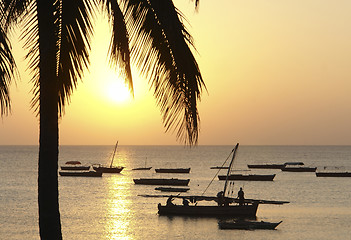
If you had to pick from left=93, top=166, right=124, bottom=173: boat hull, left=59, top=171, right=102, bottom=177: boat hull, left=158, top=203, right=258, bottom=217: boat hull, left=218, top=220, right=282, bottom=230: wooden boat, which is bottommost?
left=218, top=220, right=282, bottom=230: wooden boat

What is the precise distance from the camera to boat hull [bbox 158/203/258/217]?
77.4m

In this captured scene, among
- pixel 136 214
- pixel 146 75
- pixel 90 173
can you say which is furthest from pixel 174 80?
pixel 90 173

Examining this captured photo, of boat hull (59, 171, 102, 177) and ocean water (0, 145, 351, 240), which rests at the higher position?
boat hull (59, 171, 102, 177)

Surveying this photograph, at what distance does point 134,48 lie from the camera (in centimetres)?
1033

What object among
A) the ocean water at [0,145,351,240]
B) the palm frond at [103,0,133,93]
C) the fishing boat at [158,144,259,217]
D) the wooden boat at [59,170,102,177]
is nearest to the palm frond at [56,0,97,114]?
the palm frond at [103,0,133,93]

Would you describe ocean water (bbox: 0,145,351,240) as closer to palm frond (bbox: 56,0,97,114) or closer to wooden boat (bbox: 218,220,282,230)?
wooden boat (bbox: 218,220,282,230)

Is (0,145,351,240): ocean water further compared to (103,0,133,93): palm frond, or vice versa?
(0,145,351,240): ocean water

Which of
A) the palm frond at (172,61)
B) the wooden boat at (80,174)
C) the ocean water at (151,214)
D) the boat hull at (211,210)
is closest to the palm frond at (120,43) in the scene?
the palm frond at (172,61)

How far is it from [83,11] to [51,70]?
109 cm

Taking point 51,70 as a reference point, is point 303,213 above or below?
below

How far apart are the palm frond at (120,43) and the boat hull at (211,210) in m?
67.5

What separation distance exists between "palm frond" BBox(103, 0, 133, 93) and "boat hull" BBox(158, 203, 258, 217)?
67483mm

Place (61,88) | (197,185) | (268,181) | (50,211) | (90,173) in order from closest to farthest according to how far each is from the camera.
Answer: (50,211) < (61,88) < (197,185) < (268,181) < (90,173)

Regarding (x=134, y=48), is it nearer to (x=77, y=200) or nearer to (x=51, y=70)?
(x=51, y=70)
